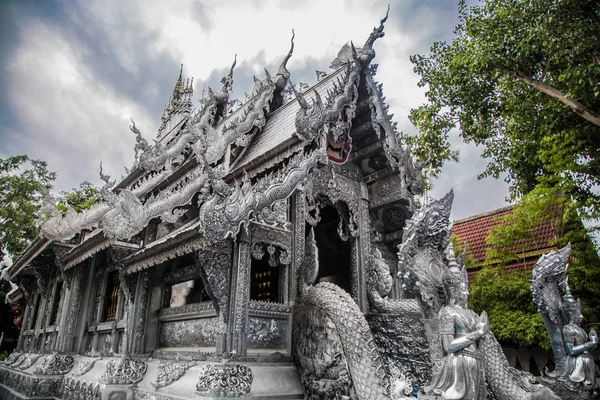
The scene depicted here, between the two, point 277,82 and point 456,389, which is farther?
point 277,82

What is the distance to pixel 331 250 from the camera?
8086 millimetres

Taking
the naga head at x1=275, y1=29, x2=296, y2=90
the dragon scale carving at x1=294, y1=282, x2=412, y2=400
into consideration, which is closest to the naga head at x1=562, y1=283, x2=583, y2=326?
the dragon scale carving at x1=294, y1=282, x2=412, y2=400

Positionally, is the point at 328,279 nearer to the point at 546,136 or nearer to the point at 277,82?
the point at 277,82

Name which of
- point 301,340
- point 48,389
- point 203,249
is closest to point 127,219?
point 203,249

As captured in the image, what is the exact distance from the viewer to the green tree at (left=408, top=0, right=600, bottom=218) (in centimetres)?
797

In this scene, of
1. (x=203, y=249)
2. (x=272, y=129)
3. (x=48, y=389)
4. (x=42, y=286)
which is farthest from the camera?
(x=42, y=286)

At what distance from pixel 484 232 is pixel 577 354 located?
8.46m

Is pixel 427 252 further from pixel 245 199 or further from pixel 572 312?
pixel 572 312

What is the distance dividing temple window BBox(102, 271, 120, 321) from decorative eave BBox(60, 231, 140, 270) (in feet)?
2.32

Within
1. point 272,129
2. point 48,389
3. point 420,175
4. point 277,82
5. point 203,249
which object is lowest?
point 48,389

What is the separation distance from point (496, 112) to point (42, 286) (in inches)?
491

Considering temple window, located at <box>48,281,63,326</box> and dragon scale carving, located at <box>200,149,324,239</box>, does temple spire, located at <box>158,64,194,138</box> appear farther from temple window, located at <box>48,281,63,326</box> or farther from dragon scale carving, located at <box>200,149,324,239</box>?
dragon scale carving, located at <box>200,149,324,239</box>

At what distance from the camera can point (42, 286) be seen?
10367mm

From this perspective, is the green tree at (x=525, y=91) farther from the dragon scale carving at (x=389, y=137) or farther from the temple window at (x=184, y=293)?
the temple window at (x=184, y=293)
